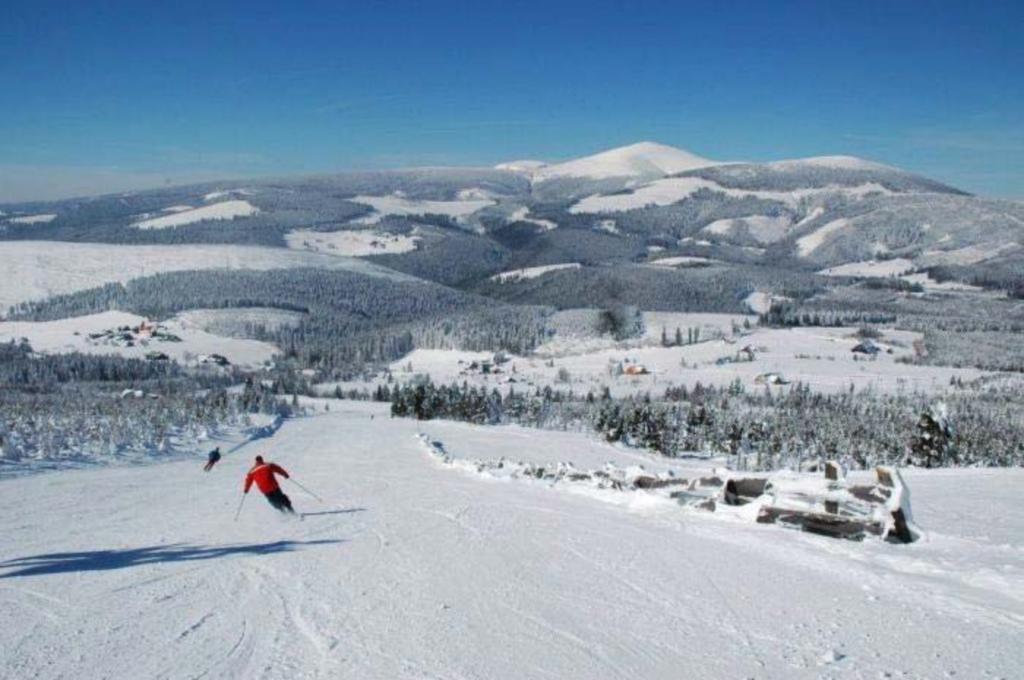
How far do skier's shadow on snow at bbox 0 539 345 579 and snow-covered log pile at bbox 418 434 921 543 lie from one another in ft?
28.1

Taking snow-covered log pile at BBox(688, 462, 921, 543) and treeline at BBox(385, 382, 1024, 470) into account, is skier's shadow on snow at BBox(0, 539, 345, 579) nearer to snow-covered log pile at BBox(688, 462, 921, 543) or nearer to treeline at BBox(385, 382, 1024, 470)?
snow-covered log pile at BBox(688, 462, 921, 543)

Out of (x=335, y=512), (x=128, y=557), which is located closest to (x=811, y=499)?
(x=335, y=512)

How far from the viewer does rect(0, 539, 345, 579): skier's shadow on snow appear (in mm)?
12453

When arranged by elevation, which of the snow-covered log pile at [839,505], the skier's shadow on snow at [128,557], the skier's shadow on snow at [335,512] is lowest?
the skier's shadow on snow at [335,512]

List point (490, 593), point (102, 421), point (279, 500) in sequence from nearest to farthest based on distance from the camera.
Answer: point (490, 593) < point (279, 500) < point (102, 421)

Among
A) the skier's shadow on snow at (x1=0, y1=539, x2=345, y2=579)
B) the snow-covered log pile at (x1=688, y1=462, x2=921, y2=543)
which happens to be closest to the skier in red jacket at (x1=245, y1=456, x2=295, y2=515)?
the skier's shadow on snow at (x1=0, y1=539, x2=345, y2=579)

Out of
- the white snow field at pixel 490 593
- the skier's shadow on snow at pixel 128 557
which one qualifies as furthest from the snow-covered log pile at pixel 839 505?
the skier's shadow on snow at pixel 128 557

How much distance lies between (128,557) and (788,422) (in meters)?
88.9

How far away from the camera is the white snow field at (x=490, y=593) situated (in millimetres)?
8359

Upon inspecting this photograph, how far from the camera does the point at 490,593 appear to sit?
36.0ft

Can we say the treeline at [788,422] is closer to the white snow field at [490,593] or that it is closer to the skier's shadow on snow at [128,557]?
the white snow field at [490,593]

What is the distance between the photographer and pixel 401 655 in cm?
846

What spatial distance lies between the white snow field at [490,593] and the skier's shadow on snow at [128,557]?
0.23 ft

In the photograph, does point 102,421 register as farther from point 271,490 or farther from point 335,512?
point 335,512
